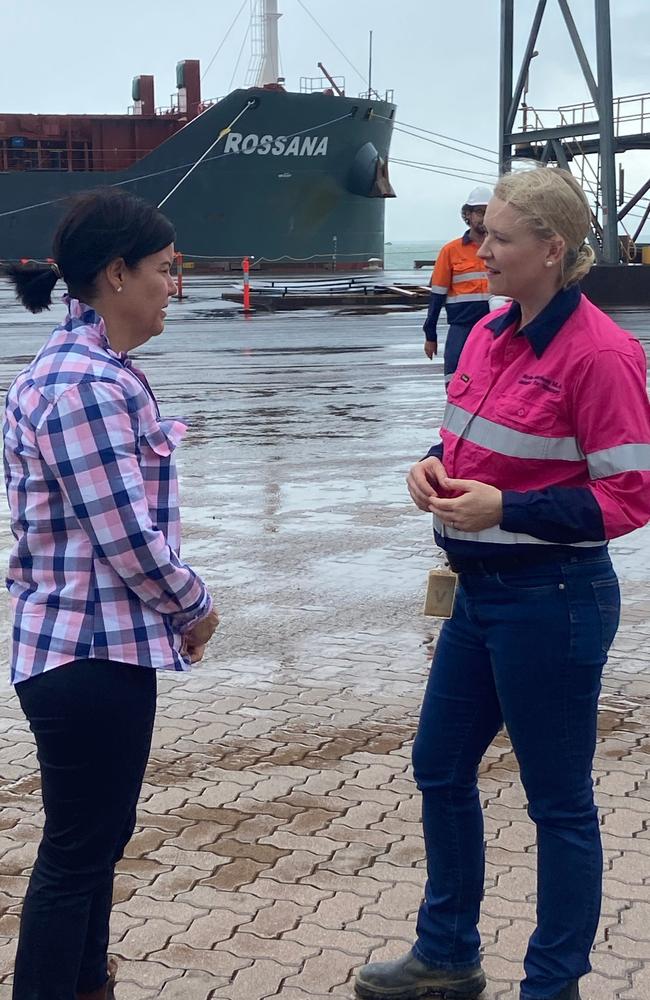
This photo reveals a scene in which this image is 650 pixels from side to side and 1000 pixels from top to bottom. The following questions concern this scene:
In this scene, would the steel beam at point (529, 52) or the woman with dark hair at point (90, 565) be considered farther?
the steel beam at point (529, 52)

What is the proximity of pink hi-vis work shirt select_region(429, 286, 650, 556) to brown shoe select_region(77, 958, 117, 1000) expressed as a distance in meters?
1.12

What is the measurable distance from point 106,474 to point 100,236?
17.5 inches

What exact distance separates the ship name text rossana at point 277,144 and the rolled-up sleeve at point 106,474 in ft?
165

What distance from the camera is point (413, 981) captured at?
2.94 m

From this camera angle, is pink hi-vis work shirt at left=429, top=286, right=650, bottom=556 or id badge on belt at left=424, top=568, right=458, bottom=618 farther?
id badge on belt at left=424, top=568, right=458, bottom=618

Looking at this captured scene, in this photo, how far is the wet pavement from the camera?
3098 millimetres

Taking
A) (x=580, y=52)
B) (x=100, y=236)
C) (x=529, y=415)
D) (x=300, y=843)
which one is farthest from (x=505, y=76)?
(x=100, y=236)

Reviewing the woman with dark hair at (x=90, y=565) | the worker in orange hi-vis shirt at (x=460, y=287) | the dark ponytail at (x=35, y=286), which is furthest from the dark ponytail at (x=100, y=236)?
the worker in orange hi-vis shirt at (x=460, y=287)

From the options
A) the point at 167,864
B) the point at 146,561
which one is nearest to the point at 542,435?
the point at 146,561

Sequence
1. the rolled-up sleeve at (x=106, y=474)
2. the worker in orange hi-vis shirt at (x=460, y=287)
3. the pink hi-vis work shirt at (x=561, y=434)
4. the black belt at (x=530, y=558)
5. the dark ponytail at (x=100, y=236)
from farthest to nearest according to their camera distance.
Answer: the worker in orange hi-vis shirt at (x=460, y=287)
the black belt at (x=530, y=558)
the pink hi-vis work shirt at (x=561, y=434)
the dark ponytail at (x=100, y=236)
the rolled-up sleeve at (x=106, y=474)

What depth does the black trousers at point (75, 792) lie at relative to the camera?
235cm

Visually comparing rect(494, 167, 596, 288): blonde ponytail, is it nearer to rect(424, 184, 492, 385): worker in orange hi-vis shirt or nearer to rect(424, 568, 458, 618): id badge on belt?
rect(424, 568, 458, 618): id badge on belt

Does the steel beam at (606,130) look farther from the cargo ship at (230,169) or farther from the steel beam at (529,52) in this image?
the cargo ship at (230,169)

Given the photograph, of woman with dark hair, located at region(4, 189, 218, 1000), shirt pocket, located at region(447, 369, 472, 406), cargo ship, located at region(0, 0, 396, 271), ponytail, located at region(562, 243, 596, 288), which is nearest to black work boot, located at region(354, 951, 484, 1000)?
woman with dark hair, located at region(4, 189, 218, 1000)
